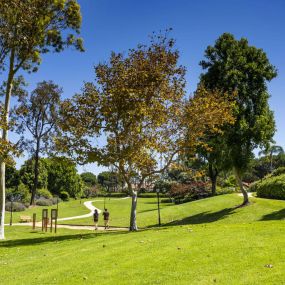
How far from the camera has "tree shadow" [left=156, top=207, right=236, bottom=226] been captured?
97.6 ft

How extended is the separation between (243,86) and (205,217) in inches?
419

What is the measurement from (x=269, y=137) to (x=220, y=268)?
2418cm

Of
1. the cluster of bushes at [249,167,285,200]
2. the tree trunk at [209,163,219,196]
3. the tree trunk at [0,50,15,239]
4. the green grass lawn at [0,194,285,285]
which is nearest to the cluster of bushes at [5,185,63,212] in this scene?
the tree trunk at [209,163,219,196]

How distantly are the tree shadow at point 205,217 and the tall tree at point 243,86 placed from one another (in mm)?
2937

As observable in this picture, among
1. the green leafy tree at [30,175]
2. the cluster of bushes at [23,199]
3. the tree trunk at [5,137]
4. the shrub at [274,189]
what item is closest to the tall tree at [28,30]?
the tree trunk at [5,137]

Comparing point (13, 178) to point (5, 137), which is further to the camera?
point (13, 178)

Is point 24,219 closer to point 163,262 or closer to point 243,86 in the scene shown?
point 243,86

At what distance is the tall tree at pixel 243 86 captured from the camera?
1203 inches

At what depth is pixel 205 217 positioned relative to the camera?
3106 centimetres

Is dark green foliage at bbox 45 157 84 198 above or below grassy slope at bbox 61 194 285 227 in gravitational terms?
above

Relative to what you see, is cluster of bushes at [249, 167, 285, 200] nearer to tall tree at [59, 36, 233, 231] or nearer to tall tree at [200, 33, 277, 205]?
tall tree at [200, 33, 277, 205]

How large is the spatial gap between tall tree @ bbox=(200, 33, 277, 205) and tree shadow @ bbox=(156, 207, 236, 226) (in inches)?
116

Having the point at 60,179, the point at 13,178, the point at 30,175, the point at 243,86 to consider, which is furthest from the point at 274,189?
the point at 60,179

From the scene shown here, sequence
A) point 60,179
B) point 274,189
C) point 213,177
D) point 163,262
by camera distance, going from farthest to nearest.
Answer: point 60,179, point 213,177, point 274,189, point 163,262
